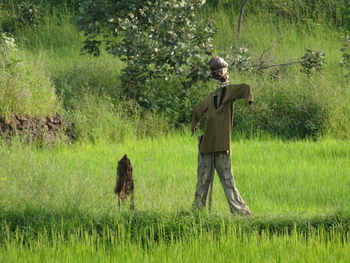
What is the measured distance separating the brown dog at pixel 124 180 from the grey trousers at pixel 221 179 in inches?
28.3

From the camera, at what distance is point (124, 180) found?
7.98 meters

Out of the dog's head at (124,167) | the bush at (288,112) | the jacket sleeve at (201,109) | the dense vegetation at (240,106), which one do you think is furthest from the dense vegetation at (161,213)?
the bush at (288,112)

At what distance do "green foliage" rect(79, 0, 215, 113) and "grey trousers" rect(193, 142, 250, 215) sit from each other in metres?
7.38

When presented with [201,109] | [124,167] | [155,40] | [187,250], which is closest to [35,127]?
[155,40]

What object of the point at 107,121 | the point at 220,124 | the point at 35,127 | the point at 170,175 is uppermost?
the point at 107,121

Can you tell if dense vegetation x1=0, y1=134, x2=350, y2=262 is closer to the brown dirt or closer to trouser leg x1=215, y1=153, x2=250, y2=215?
trouser leg x1=215, y1=153, x2=250, y2=215

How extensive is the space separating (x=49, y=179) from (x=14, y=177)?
486 millimetres

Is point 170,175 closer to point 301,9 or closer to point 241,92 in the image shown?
point 241,92

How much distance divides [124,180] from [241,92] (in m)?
1.39

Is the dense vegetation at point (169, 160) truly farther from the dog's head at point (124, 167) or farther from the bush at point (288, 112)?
the dog's head at point (124, 167)

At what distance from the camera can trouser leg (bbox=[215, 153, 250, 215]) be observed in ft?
26.8

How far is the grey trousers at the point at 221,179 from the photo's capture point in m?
8.19

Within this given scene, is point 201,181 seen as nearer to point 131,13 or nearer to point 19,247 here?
point 19,247

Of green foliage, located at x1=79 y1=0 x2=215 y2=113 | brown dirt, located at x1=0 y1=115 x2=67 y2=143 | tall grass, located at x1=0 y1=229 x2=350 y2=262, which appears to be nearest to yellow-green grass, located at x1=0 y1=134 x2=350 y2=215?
brown dirt, located at x1=0 y1=115 x2=67 y2=143
